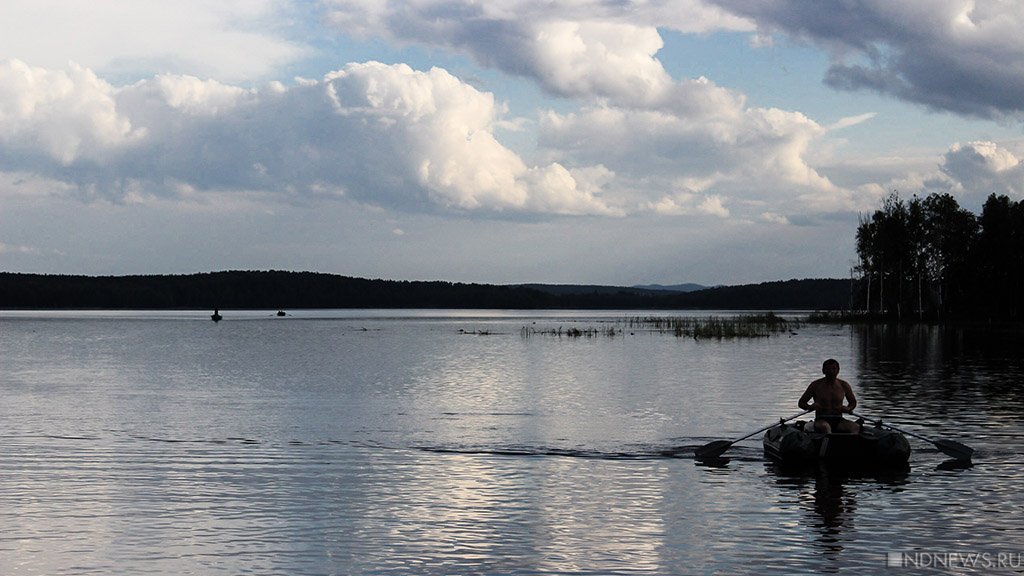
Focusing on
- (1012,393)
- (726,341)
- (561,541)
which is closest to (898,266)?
(726,341)

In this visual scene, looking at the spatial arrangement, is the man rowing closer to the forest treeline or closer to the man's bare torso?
the man's bare torso

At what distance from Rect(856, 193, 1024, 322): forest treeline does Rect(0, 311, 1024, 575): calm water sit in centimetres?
7205

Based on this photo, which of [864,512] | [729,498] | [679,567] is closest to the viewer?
[679,567]

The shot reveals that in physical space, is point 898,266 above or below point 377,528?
above

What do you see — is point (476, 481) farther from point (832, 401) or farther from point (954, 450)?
point (954, 450)

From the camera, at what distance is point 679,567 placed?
14875mm

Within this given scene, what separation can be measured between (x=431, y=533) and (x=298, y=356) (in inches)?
2570

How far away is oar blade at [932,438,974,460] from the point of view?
81.9 feet

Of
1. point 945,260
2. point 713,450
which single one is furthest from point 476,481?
point 945,260

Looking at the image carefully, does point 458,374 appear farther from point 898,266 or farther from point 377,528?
point 898,266

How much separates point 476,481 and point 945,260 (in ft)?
421

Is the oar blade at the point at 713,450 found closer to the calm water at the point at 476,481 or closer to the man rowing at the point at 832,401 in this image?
the calm water at the point at 476,481

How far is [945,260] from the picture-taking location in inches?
5458

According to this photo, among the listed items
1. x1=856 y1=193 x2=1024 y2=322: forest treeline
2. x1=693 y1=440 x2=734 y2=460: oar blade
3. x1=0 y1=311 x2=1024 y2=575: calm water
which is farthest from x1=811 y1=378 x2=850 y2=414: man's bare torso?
x1=856 y1=193 x2=1024 y2=322: forest treeline
